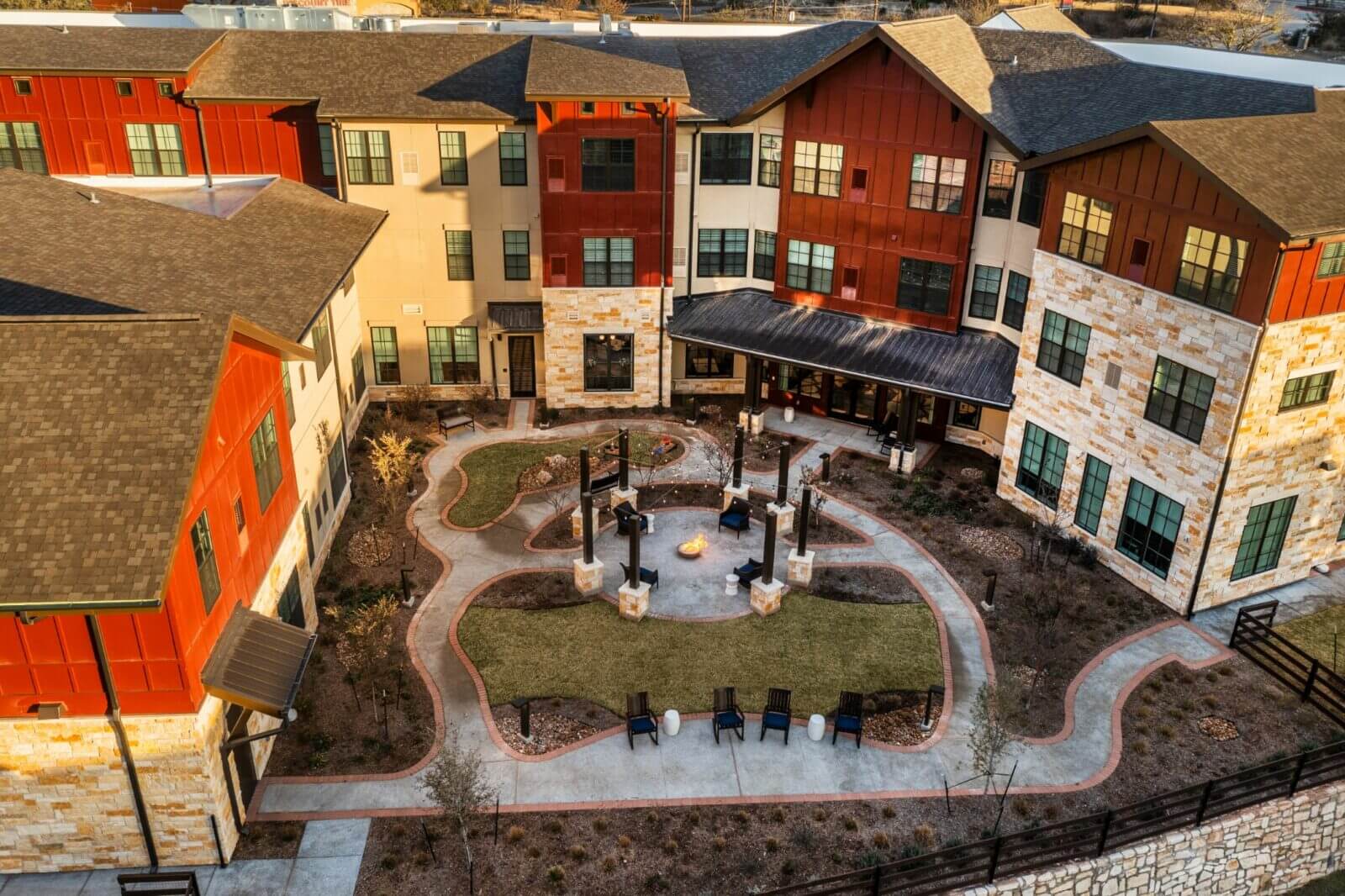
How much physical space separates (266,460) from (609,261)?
17661 mm

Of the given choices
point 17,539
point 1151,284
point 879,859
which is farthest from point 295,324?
point 1151,284

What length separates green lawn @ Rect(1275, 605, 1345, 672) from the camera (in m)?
26.3

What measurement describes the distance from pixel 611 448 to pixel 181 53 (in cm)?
2023

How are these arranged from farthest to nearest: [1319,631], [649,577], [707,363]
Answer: [707,363] → [649,577] → [1319,631]

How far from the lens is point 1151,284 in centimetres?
2716

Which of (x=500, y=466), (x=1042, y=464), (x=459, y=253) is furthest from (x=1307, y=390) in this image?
(x=459, y=253)

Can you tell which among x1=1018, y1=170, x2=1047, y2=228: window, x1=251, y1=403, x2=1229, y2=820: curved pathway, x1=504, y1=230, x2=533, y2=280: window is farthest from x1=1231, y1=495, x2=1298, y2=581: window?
x1=504, y1=230, x2=533, y2=280: window

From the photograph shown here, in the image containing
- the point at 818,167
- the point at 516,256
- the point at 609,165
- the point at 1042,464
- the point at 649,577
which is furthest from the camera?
the point at 516,256

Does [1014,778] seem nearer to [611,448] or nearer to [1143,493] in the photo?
[1143,493]

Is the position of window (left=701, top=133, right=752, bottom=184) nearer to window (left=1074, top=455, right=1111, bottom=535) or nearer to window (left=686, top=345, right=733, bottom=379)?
window (left=686, top=345, right=733, bottom=379)

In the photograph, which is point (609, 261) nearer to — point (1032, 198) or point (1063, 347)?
point (1032, 198)

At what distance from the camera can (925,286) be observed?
118 feet

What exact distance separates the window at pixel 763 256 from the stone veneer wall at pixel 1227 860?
24332mm

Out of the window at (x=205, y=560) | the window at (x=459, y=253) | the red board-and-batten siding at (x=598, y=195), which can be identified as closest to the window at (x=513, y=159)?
the red board-and-batten siding at (x=598, y=195)
